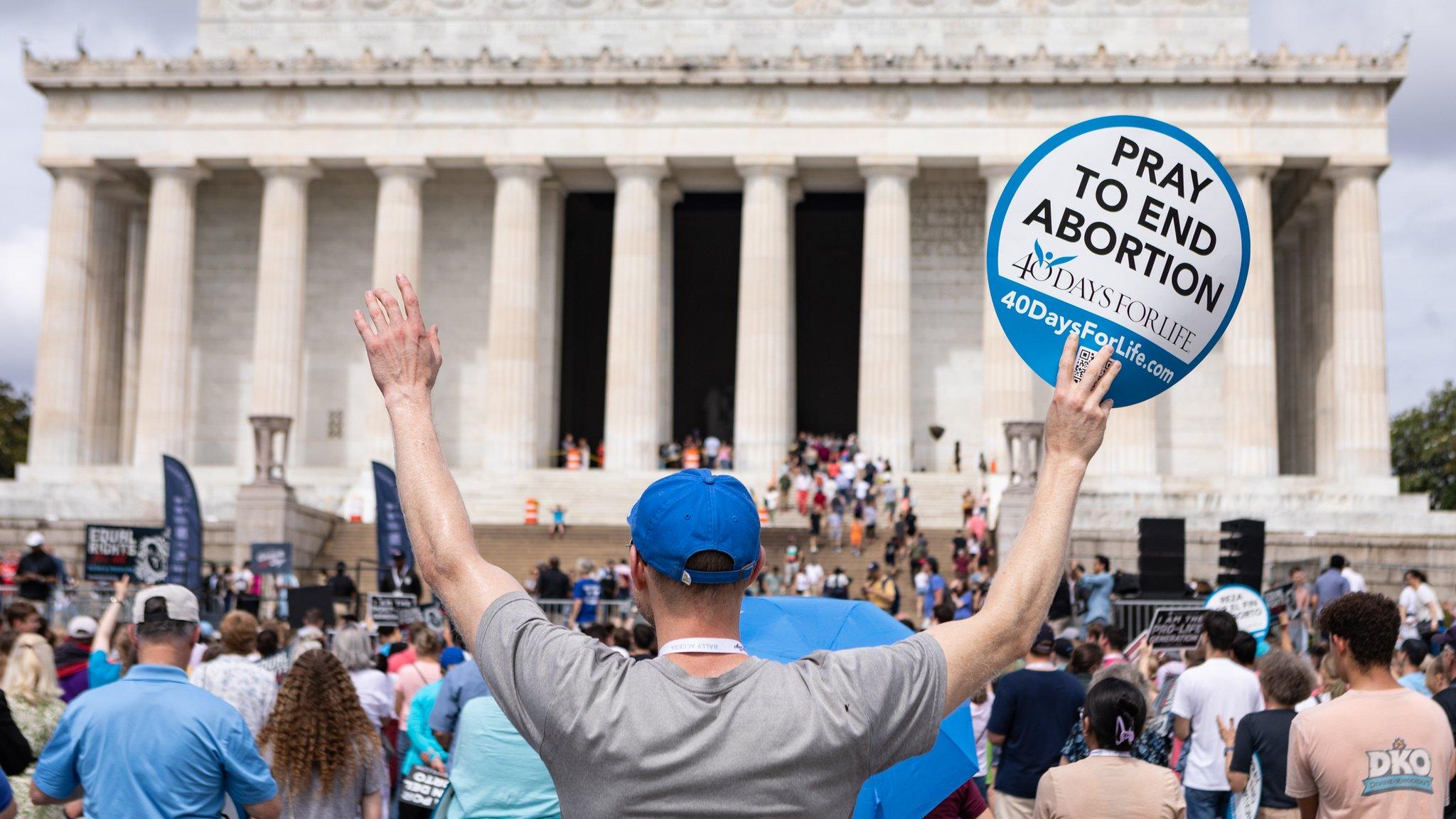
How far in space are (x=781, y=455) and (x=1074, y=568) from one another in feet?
73.3

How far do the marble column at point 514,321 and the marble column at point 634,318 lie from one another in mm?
2584

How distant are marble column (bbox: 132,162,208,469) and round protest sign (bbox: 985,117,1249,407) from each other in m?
52.0

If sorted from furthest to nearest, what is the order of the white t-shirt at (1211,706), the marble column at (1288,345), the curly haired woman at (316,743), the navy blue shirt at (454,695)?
the marble column at (1288,345) < the white t-shirt at (1211,706) < the navy blue shirt at (454,695) < the curly haired woman at (316,743)

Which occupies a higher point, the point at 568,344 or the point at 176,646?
the point at 568,344

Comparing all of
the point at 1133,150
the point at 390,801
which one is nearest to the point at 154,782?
the point at 1133,150

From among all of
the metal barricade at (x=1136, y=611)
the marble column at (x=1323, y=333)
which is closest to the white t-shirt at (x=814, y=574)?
the metal barricade at (x=1136, y=611)

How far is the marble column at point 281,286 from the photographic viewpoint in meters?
53.9

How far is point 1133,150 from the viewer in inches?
202

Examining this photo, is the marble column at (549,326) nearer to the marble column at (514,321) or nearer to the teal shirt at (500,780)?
the marble column at (514,321)

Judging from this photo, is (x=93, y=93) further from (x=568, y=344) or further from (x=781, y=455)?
(x=781, y=455)

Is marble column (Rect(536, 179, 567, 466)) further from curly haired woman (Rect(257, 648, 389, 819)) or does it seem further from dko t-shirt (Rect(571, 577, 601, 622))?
curly haired woman (Rect(257, 648, 389, 819))

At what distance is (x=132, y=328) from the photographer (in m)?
58.1

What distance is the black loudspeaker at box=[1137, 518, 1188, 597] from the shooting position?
26.5m

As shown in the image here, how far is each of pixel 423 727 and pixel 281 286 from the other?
149 feet
